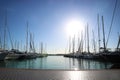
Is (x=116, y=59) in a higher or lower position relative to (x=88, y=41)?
lower

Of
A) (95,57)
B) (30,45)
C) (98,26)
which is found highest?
(98,26)

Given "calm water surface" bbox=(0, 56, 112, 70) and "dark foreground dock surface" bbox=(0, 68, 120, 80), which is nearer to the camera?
"dark foreground dock surface" bbox=(0, 68, 120, 80)

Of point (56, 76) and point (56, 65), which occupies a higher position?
point (56, 76)

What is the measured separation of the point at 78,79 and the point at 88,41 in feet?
185

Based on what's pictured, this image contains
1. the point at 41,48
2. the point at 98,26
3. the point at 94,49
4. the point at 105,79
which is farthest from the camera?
the point at 41,48

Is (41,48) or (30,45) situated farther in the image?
(41,48)

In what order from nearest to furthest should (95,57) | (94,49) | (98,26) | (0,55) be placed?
(0,55), (98,26), (95,57), (94,49)

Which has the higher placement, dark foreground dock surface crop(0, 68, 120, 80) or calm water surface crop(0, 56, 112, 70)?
dark foreground dock surface crop(0, 68, 120, 80)

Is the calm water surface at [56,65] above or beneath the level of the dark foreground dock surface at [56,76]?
beneath

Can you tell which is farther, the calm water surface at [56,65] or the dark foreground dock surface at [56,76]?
the calm water surface at [56,65]

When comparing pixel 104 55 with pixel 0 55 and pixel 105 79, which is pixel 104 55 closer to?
pixel 0 55

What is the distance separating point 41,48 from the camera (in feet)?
365

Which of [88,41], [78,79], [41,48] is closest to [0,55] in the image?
[88,41]

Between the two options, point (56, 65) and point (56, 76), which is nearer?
point (56, 76)
